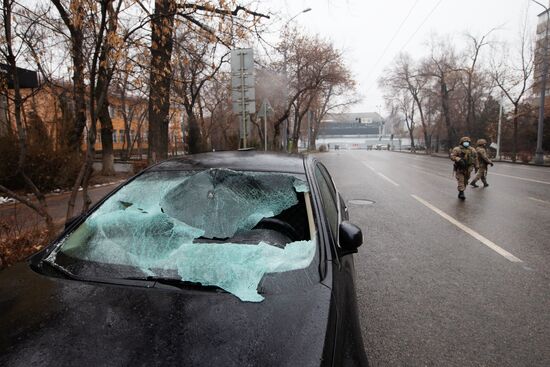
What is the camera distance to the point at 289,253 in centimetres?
196

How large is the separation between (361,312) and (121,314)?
2.15 metres

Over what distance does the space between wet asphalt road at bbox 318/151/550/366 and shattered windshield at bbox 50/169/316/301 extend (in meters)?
1.11

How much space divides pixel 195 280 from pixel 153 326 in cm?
35

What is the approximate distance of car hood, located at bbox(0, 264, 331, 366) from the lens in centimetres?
126

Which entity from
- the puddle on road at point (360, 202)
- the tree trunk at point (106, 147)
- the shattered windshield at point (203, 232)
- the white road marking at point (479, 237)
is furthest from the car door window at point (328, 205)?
the tree trunk at point (106, 147)

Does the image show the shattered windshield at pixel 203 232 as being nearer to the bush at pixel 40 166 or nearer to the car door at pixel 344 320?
the car door at pixel 344 320

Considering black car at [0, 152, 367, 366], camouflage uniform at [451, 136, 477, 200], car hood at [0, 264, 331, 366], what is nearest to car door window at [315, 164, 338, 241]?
black car at [0, 152, 367, 366]

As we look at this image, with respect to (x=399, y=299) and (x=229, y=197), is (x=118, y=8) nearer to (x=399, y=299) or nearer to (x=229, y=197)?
(x=229, y=197)

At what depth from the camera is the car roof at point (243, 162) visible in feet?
8.52

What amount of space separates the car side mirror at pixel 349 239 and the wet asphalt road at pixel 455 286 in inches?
33.6

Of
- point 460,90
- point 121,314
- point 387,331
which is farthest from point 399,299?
point 460,90

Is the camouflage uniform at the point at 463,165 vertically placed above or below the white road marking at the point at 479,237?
above

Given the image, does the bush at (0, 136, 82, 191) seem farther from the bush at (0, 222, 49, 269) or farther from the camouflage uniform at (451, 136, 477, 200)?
the camouflage uniform at (451, 136, 477, 200)

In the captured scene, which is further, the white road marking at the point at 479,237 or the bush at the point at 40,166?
the bush at the point at 40,166
